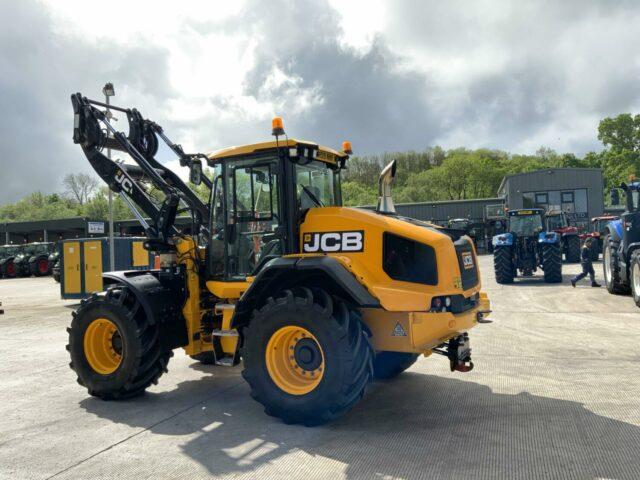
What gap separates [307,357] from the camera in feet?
16.1

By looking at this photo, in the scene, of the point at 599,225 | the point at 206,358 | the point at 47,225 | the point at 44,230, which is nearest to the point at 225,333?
the point at 206,358

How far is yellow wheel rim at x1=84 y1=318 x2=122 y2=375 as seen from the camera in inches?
235

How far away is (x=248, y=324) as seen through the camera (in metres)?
5.23

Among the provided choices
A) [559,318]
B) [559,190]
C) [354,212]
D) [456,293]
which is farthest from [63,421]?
[559,190]

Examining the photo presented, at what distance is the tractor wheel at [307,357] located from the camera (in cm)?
462

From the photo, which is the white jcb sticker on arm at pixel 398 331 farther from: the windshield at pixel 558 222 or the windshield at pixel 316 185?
the windshield at pixel 558 222

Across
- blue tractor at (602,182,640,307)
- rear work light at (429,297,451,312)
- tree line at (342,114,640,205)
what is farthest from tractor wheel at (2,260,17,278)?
rear work light at (429,297,451,312)

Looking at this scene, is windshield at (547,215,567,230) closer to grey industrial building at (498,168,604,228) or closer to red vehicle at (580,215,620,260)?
red vehicle at (580,215,620,260)

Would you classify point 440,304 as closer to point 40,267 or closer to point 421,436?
point 421,436

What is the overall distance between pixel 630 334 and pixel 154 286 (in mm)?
7208

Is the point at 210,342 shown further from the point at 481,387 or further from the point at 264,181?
the point at 481,387

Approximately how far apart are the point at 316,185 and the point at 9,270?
33960 millimetres

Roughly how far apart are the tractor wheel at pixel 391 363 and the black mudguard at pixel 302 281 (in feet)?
4.45

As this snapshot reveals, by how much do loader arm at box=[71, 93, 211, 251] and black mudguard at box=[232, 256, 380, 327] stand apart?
5.06 ft
